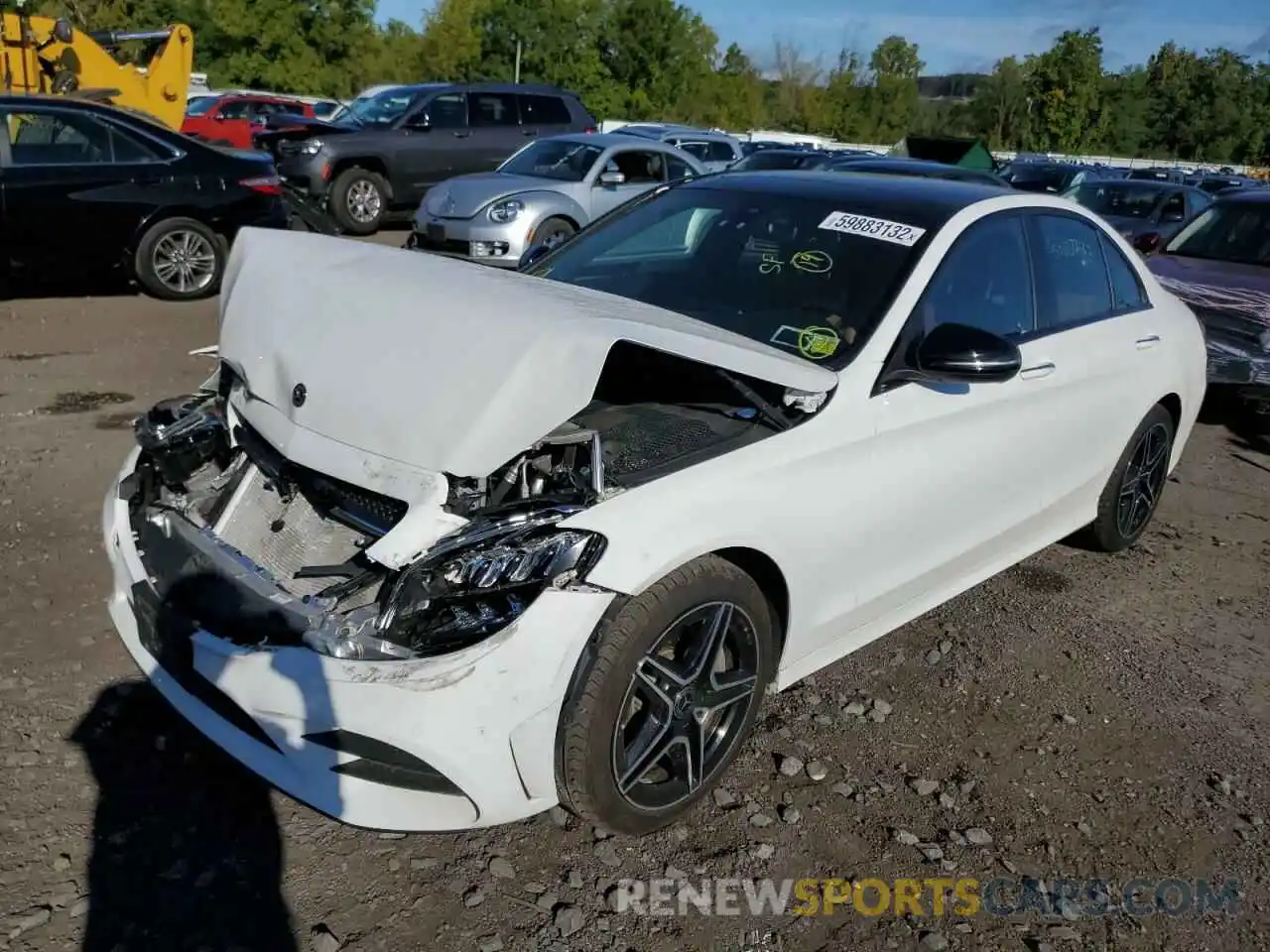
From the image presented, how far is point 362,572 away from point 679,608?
2.67 ft

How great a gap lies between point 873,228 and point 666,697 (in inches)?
73.0

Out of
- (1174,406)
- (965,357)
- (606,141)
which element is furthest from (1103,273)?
(606,141)

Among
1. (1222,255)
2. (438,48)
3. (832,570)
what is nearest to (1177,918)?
(832,570)

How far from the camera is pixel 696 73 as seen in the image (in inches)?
2024

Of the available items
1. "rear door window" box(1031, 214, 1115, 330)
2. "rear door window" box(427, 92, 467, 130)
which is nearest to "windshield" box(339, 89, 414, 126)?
"rear door window" box(427, 92, 467, 130)

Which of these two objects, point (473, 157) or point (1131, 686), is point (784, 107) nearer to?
point (473, 157)

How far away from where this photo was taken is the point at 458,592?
246cm

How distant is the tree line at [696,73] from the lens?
45.8m

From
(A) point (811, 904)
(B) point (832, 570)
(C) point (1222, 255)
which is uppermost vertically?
(C) point (1222, 255)

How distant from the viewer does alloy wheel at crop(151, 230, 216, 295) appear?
9055 millimetres

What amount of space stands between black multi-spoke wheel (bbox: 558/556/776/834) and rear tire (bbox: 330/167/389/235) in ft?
40.3

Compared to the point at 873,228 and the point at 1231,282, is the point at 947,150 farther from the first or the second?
the point at 873,228

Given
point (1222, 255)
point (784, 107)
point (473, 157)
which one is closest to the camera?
point (1222, 255)

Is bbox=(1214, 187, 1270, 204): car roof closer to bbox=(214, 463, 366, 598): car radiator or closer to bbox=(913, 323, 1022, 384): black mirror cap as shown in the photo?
bbox=(913, 323, 1022, 384): black mirror cap
